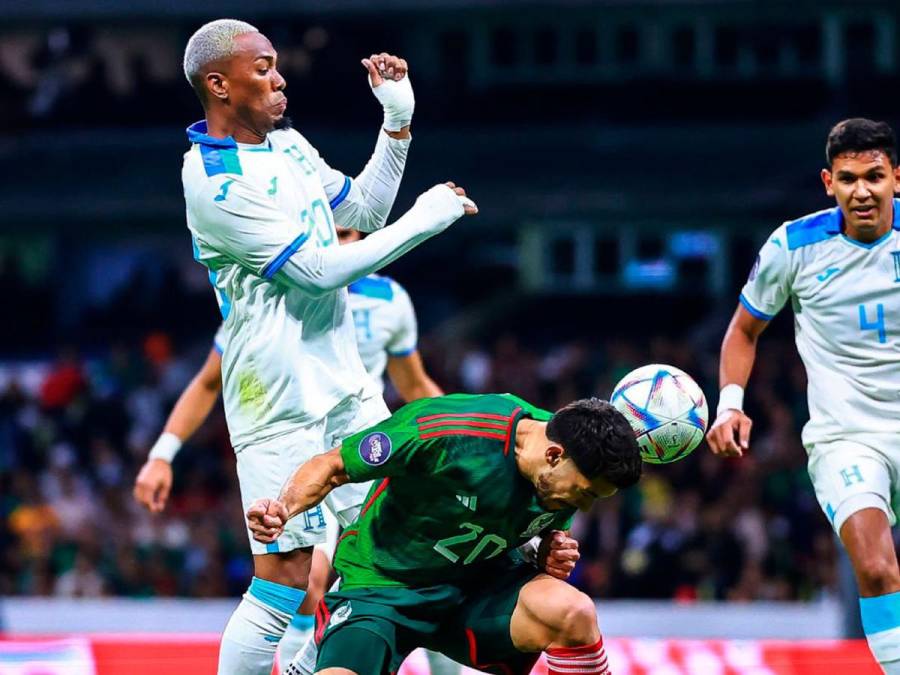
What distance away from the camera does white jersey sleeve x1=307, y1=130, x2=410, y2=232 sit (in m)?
5.66

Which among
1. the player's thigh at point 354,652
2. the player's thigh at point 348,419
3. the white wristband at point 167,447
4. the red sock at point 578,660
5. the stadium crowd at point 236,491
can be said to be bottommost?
the stadium crowd at point 236,491

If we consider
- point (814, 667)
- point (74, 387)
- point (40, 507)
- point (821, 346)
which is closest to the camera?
point (821, 346)

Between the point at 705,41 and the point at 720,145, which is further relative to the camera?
the point at 705,41

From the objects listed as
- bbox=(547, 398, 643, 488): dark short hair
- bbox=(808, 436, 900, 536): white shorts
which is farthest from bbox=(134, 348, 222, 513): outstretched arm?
bbox=(808, 436, 900, 536): white shorts

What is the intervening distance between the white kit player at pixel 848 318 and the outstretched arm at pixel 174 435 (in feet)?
6.92

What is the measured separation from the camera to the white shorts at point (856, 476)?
17.8 feet

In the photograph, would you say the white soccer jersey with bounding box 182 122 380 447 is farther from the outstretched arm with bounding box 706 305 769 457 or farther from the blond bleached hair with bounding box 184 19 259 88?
the outstretched arm with bounding box 706 305 769 457

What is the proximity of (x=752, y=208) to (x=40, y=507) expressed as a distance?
25.9 ft

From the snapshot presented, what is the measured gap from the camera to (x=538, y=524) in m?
4.89

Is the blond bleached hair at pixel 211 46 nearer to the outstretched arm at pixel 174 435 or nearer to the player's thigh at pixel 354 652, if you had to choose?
the outstretched arm at pixel 174 435

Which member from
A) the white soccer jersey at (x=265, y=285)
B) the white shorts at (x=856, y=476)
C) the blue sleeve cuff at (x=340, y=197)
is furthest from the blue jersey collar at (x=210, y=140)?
the white shorts at (x=856, y=476)

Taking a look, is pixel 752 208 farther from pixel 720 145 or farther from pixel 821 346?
pixel 821 346

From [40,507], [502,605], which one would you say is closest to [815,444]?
[502,605]

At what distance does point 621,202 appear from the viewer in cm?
1697
